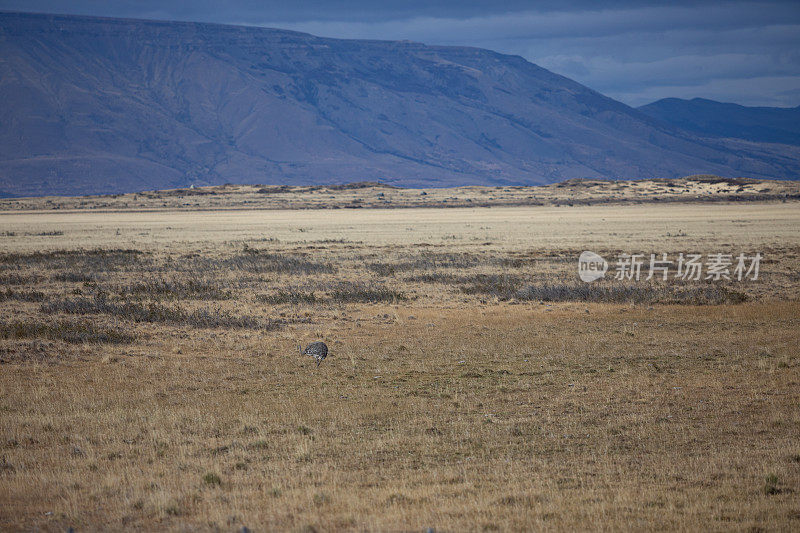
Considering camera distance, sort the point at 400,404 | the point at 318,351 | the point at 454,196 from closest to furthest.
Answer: the point at 400,404, the point at 318,351, the point at 454,196

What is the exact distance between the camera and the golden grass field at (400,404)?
8633 millimetres

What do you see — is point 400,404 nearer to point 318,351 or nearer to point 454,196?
point 318,351

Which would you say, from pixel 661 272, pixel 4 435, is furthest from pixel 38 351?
pixel 661 272

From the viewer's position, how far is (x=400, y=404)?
13523 millimetres

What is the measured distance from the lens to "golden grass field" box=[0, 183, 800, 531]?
863cm

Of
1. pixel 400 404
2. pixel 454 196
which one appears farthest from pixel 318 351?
pixel 454 196

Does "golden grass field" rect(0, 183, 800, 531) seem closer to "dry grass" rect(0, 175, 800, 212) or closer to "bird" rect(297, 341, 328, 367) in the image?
"bird" rect(297, 341, 328, 367)

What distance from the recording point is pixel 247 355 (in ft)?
60.7

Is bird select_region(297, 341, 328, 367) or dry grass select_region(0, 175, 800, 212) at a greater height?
dry grass select_region(0, 175, 800, 212)

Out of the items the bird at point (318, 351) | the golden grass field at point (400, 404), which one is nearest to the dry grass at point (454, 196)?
the golden grass field at point (400, 404)

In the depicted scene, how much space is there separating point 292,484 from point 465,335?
11860mm

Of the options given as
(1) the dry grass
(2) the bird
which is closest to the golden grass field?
(2) the bird

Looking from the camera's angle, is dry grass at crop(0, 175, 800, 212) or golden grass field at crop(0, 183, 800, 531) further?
dry grass at crop(0, 175, 800, 212)

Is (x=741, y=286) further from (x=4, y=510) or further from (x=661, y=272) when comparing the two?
(x=4, y=510)
